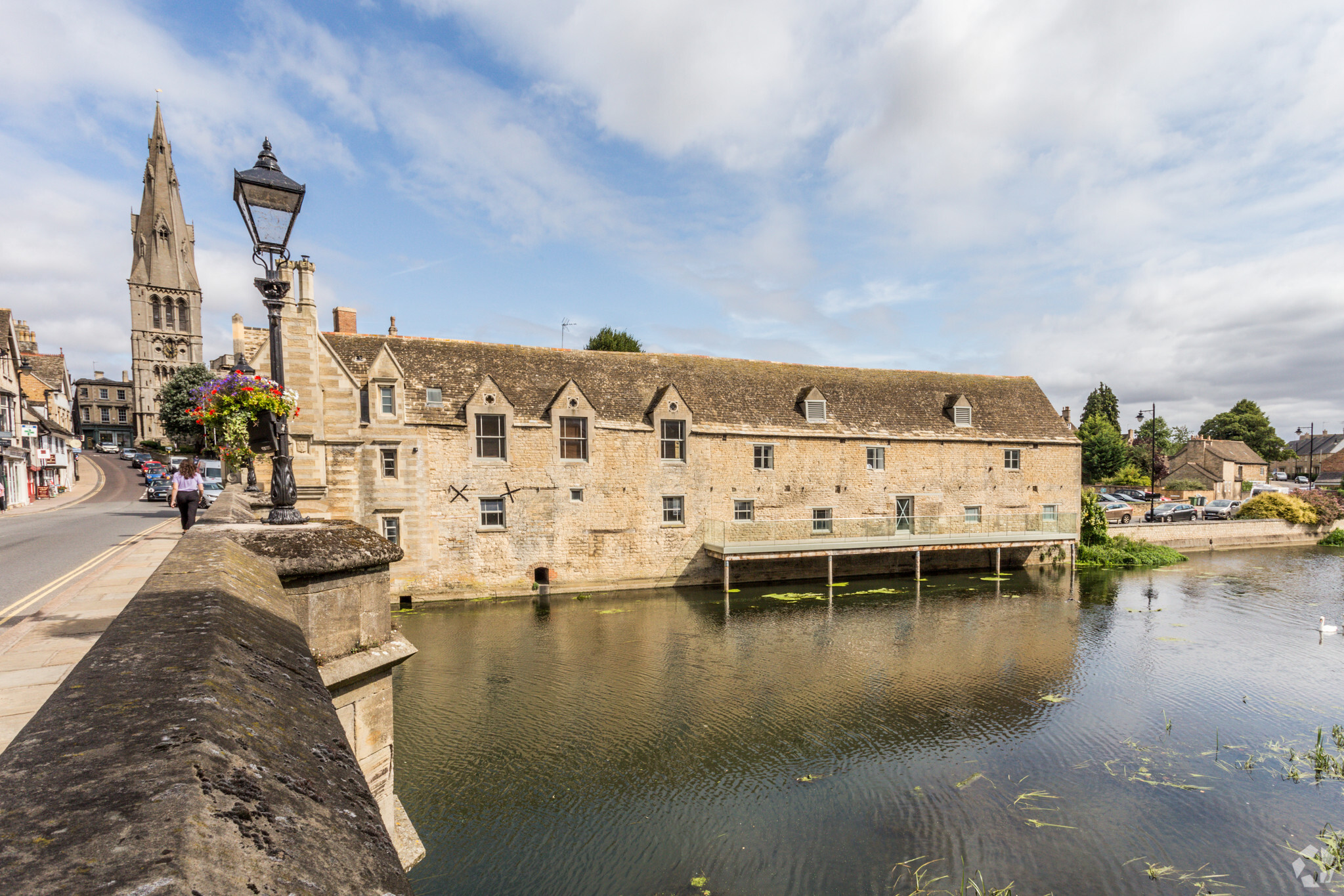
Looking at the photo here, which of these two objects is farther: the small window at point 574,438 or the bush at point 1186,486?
the bush at point 1186,486

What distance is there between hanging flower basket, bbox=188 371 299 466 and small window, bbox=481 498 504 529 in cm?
1608

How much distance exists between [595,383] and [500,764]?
17077 millimetres

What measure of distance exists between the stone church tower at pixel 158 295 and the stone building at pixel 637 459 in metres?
69.8

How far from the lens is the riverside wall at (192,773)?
44.4 inches

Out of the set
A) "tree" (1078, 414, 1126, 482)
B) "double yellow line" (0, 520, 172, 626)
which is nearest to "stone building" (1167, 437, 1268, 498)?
"tree" (1078, 414, 1126, 482)

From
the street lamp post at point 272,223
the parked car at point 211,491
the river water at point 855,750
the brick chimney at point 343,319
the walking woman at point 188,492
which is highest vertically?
the brick chimney at point 343,319

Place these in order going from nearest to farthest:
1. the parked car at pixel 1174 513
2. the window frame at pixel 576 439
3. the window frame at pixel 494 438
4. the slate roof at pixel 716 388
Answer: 1. the window frame at pixel 494 438
2. the slate roof at pixel 716 388
3. the window frame at pixel 576 439
4. the parked car at pixel 1174 513

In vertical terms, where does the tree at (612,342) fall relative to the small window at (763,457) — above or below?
above

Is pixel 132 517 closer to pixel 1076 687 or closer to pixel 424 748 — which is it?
pixel 424 748

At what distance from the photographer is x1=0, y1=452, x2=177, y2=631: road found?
962 centimetres

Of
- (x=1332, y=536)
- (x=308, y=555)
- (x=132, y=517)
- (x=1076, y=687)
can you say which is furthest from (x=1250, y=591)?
(x=132, y=517)

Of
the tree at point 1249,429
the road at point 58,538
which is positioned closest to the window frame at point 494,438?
the road at point 58,538

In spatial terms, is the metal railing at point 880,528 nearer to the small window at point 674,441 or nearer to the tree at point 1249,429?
the small window at point 674,441

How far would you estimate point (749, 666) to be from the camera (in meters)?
16.6
